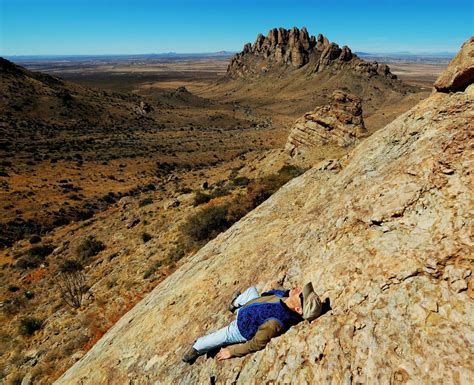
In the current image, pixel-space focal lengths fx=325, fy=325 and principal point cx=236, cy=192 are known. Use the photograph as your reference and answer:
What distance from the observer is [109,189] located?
40406 mm

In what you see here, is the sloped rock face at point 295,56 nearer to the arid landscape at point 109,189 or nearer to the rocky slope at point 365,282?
the arid landscape at point 109,189

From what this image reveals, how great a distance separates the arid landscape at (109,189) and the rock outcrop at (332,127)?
0.10 metres

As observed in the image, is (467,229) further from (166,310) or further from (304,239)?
(166,310)

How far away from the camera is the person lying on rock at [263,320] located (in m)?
5.08

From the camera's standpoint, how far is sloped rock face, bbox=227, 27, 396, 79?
136500mm

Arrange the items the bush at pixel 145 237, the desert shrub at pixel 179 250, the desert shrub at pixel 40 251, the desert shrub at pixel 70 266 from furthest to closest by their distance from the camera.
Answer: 1. the desert shrub at pixel 40 251
2. the bush at pixel 145 237
3. the desert shrub at pixel 70 266
4. the desert shrub at pixel 179 250

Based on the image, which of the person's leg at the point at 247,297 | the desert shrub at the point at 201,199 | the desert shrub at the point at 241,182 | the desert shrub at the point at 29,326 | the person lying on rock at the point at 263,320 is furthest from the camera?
the desert shrub at the point at 241,182

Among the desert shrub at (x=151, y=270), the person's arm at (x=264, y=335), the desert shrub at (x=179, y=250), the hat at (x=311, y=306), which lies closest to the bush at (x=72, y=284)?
the desert shrub at (x=151, y=270)

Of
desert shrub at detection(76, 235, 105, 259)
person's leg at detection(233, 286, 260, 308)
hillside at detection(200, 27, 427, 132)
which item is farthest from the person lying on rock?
hillside at detection(200, 27, 427, 132)

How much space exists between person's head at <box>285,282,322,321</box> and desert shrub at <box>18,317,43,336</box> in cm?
1169

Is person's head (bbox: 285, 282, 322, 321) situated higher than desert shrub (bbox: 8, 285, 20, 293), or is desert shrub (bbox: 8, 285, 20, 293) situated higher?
person's head (bbox: 285, 282, 322, 321)

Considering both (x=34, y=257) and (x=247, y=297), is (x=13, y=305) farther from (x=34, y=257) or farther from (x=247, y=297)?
(x=247, y=297)

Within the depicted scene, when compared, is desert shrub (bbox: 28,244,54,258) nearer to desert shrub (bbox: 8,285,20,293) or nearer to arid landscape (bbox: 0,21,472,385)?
arid landscape (bbox: 0,21,472,385)

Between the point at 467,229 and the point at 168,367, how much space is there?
566 centimetres
